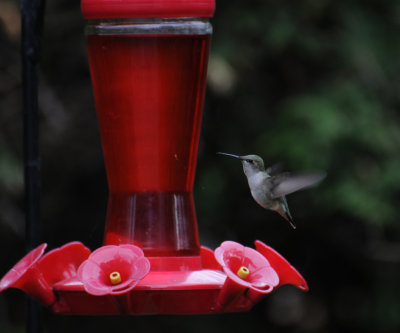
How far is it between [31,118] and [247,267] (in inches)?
31.2

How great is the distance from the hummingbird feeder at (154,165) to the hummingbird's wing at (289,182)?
13.1 inches

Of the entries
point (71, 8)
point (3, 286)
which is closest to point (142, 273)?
point (3, 286)

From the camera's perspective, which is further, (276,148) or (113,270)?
(276,148)

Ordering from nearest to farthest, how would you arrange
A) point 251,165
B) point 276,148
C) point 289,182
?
point 289,182 → point 251,165 → point 276,148

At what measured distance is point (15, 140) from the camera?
487cm

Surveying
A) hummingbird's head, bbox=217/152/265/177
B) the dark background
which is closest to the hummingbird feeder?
hummingbird's head, bbox=217/152/265/177

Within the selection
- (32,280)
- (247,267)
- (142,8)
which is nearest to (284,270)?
(247,267)

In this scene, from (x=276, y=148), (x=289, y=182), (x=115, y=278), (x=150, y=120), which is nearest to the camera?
(x=115, y=278)

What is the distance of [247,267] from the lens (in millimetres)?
1859

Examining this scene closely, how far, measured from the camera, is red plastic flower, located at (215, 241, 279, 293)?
1783 millimetres

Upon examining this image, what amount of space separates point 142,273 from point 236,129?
330cm

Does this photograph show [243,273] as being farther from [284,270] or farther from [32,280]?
[32,280]

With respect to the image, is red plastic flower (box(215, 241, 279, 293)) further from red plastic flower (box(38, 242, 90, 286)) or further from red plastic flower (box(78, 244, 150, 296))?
red plastic flower (box(38, 242, 90, 286))

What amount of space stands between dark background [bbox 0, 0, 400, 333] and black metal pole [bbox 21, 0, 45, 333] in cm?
225
